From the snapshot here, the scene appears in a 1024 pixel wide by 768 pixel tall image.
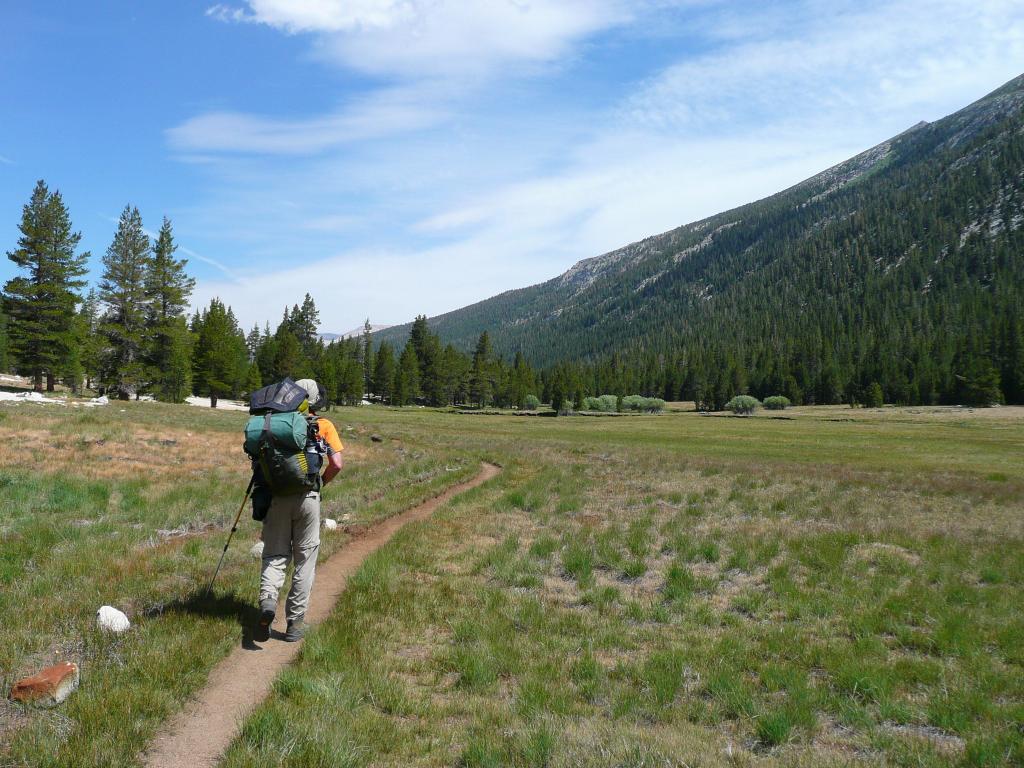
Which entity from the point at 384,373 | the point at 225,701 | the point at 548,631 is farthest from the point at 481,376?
the point at 225,701

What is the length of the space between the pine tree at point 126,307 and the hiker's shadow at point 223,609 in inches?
2427

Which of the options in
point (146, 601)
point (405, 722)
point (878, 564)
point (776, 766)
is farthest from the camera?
point (878, 564)

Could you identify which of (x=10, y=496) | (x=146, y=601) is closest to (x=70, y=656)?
(x=146, y=601)

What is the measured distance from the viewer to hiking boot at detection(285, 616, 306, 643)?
280 inches

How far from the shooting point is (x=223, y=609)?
24.8 feet

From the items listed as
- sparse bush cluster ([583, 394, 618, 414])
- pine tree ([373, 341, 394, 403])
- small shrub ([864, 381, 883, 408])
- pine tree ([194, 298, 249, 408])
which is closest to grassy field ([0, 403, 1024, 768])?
pine tree ([194, 298, 249, 408])

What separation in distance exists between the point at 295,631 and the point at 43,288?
188ft

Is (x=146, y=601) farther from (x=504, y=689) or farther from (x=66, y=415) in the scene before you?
(x=66, y=415)

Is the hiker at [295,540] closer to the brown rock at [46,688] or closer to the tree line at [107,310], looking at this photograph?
the brown rock at [46,688]

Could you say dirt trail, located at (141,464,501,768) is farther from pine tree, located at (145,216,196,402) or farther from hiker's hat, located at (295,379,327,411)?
pine tree, located at (145,216,196,402)

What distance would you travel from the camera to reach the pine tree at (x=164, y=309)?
60.7 metres

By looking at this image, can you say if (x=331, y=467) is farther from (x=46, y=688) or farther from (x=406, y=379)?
(x=406, y=379)

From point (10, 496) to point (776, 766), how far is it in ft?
55.8

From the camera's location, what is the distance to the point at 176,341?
62312mm
